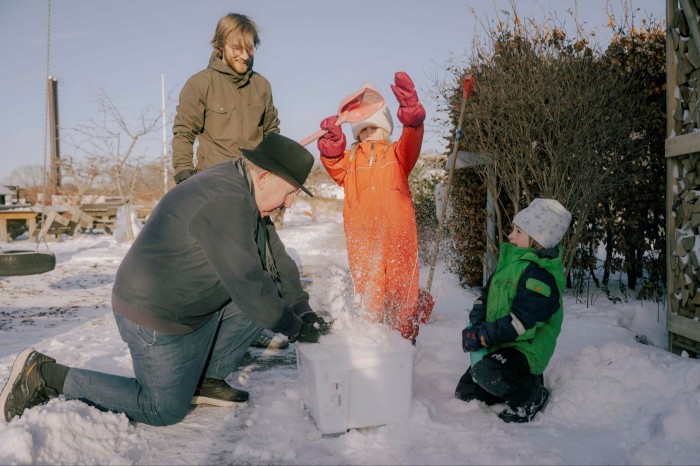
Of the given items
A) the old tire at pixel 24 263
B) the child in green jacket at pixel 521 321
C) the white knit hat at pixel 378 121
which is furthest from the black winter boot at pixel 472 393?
the old tire at pixel 24 263

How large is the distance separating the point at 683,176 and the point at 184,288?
3.13 metres

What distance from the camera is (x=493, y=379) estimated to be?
252 centimetres

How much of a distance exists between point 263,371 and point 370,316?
0.83 meters

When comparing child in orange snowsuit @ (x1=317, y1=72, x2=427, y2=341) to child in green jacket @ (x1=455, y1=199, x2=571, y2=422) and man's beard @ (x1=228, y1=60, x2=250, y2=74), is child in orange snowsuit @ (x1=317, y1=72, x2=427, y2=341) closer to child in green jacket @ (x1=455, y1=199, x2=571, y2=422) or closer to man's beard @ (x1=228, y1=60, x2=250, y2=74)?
man's beard @ (x1=228, y1=60, x2=250, y2=74)

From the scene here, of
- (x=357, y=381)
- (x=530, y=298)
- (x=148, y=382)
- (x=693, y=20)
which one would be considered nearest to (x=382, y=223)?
(x=530, y=298)

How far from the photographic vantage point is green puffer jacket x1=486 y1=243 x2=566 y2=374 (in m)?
2.49

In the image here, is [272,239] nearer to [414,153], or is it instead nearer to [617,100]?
[414,153]

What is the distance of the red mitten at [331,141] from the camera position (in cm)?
351

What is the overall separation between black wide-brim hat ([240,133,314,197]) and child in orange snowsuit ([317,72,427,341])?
43.9 inches

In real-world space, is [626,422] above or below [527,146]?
below

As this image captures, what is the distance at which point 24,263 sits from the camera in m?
4.58

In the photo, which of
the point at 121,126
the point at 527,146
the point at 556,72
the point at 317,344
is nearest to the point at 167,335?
the point at 317,344

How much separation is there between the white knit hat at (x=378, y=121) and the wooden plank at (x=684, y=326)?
222 cm

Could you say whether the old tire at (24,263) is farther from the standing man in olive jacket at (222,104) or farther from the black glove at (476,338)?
the black glove at (476,338)
